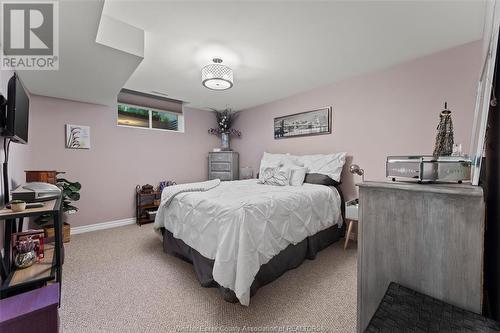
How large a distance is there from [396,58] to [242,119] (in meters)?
2.99

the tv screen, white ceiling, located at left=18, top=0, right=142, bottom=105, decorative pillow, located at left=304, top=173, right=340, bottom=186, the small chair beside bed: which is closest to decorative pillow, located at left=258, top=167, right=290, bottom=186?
the small chair beside bed

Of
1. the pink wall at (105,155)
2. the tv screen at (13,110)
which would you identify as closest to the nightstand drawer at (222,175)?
the pink wall at (105,155)

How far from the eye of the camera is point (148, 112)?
4.04 m

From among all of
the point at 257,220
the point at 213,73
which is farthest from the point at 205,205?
the point at 213,73

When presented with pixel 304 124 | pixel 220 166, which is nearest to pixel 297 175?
pixel 304 124

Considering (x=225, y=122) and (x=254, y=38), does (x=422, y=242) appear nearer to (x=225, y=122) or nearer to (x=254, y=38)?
(x=254, y=38)

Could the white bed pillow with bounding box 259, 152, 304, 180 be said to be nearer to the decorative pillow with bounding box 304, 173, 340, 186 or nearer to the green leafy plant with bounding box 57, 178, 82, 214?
the decorative pillow with bounding box 304, 173, 340, 186

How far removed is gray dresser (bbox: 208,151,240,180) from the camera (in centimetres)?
454

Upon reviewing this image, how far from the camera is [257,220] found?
1.71 metres

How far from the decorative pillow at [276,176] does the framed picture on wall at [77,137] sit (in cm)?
287

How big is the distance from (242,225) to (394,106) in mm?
2464

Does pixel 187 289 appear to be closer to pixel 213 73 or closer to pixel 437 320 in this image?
pixel 437 320

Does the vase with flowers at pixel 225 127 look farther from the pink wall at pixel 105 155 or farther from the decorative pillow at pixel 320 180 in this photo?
the decorative pillow at pixel 320 180

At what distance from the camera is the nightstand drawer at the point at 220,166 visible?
454cm
